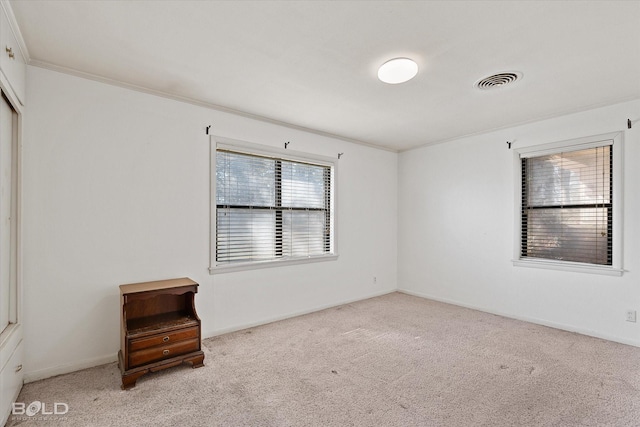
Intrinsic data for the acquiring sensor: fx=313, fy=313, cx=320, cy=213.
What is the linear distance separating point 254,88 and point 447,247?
3577 mm

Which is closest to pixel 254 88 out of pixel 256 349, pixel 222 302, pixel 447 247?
pixel 222 302

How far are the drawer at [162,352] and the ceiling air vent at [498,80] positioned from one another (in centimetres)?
337

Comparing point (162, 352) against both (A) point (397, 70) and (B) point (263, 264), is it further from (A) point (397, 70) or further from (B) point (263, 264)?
(A) point (397, 70)

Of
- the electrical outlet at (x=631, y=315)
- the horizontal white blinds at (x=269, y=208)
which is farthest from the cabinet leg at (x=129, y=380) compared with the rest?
the electrical outlet at (x=631, y=315)

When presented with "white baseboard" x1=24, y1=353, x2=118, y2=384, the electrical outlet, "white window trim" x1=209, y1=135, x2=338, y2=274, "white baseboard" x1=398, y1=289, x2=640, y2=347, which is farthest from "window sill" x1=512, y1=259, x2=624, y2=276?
"white baseboard" x1=24, y1=353, x2=118, y2=384

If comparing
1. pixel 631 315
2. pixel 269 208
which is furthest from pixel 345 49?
pixel 631 315

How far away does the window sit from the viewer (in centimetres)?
337

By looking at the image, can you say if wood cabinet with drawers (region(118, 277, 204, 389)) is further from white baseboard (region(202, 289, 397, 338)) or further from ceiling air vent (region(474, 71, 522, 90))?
ceiling air vent (region(474, 71, 522, 90))

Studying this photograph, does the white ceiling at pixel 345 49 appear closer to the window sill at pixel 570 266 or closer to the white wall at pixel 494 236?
the white wall at pixel 494 236

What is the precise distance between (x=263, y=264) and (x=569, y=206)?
12.0 feet

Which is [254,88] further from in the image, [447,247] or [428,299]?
[428,299]

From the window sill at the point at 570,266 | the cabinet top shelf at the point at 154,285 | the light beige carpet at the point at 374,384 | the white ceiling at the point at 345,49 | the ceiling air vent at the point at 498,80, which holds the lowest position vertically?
the light beige carpet at the point at 374,384

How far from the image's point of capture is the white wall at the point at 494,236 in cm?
321

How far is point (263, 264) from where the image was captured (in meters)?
3.76
